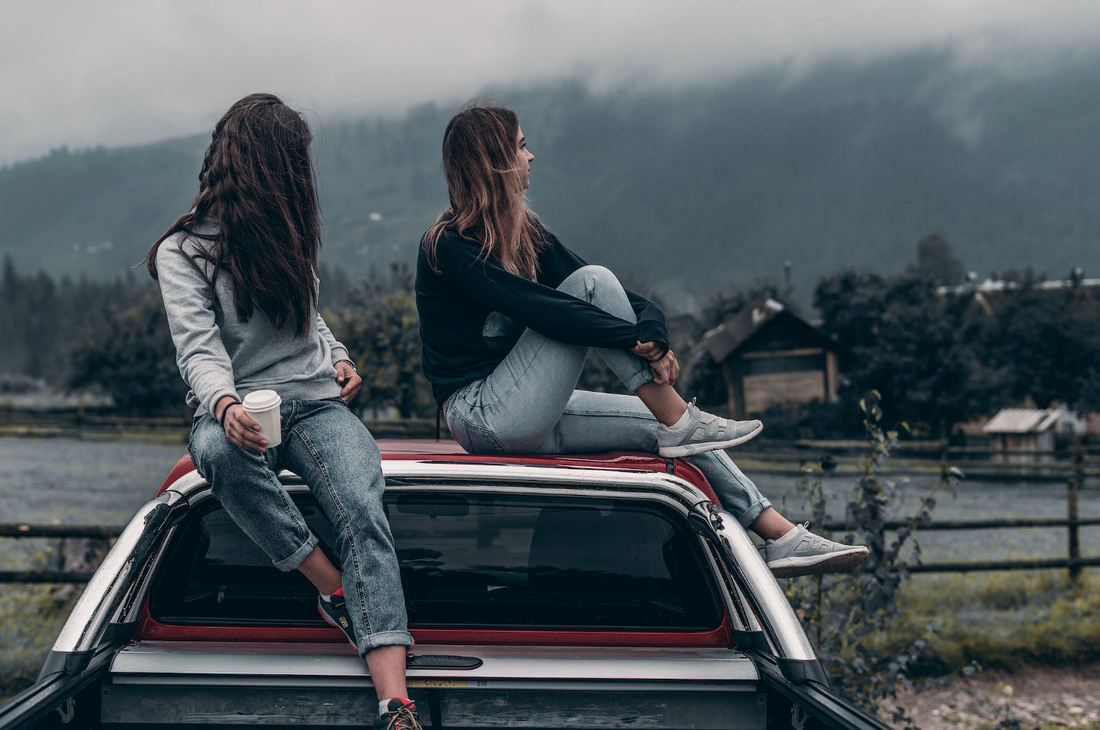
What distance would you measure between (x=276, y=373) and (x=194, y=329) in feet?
0.84

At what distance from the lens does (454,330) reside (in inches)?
108

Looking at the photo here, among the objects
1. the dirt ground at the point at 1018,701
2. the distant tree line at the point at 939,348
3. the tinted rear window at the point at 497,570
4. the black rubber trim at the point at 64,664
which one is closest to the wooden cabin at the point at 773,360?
the distant tree line at the point at 939,348

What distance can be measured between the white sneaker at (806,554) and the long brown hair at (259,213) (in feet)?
4.99

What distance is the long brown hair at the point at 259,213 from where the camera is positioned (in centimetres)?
228

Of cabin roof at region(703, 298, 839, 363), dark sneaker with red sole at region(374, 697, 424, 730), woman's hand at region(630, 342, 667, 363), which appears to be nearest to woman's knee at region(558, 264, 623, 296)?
woman's hand at region(630, 342, 667, 363)

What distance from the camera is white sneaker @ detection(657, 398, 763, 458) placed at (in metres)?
2.58

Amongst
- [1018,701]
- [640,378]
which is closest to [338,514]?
[640,378]

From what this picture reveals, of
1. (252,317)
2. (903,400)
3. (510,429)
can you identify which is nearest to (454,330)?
(510,429)

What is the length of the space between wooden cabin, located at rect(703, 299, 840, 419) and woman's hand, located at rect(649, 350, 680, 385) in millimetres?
30512

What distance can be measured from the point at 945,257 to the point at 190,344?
5248 inches

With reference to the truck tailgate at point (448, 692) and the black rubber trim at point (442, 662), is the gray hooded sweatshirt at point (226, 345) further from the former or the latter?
the black rubber trim at point (442, 662)

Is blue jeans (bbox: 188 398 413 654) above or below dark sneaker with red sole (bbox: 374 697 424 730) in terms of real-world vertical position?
above

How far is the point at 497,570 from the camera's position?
7.47 ft

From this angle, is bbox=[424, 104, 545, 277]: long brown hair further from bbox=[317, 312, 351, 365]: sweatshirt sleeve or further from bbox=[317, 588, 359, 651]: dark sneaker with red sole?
bbox=[317, 588, 359, 651]: dark sneaker with red sole
